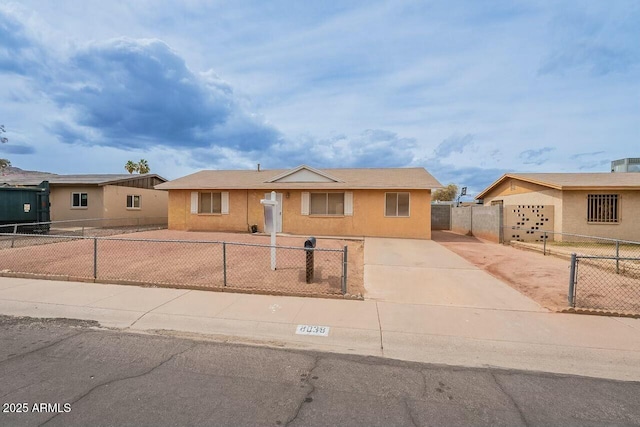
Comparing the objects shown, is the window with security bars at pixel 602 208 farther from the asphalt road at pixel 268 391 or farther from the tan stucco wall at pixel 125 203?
the tan stucco wall at pixel 125 203

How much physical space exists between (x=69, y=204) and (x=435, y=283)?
985 inches

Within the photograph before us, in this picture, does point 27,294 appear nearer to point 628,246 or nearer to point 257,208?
point 257,208

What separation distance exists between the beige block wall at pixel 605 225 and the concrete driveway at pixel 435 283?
8476 millimetres

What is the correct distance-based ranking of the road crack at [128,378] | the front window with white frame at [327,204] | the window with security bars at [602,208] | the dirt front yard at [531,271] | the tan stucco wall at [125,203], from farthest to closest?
the tan stucco wall at [125,203] < the front window with white frame at [327,204] < the window with security bars at [602,208] < the dirt front yard at [531,271] < the road crack at [128,378]

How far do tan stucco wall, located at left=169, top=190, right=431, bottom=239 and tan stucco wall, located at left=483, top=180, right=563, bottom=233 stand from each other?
6.15 meters

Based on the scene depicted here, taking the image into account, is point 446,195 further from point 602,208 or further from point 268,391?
point 268,391

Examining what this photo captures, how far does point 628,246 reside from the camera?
565 inches

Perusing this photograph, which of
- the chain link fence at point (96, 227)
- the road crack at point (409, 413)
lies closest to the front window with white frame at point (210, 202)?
the chain link fence at point (96, 227)

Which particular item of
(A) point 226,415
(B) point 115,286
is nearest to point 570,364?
(A) point 226,415

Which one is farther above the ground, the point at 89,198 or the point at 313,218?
the point at 89,198

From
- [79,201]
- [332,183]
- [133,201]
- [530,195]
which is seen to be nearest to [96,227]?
[79,201]

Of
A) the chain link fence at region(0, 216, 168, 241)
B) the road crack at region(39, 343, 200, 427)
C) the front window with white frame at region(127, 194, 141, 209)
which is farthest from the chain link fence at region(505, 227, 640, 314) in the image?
the front window with white frame at region(127, 194, 141, 209)

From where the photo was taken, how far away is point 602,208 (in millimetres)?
15383

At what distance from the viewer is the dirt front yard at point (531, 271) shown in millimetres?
6613
